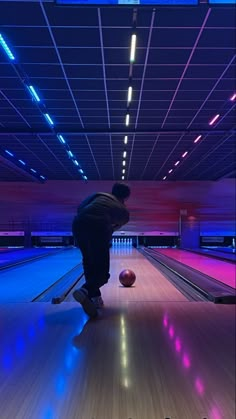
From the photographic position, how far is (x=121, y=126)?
37.1ft

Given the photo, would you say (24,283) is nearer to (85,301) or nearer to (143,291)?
(143,291)

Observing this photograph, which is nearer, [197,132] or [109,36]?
A: [109,36]

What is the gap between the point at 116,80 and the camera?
7840mm

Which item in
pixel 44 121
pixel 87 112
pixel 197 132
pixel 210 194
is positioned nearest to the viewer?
pixel 87 112

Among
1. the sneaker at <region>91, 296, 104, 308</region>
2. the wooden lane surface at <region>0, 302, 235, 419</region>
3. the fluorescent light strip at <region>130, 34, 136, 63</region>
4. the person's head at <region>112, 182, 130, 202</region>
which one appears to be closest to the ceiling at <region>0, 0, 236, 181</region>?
the fluorescent light strip at <region>130, 34, 136, 63</region>

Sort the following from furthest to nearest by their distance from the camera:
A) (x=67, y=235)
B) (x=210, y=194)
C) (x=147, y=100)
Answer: (x=210, y=194), (x=67, y=235), (x=147, y=100)

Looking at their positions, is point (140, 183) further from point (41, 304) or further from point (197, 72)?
point (41, 304)

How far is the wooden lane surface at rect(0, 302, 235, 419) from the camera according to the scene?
5.99 feet

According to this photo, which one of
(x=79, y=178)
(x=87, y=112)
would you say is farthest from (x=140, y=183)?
(x=87, y=112)

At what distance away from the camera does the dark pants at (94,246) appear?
365 centimetres

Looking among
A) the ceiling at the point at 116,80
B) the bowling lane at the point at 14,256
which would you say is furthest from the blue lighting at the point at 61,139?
the bowling lane at the point at 14,256

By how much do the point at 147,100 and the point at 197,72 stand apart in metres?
1.81

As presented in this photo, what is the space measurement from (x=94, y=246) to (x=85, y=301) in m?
0.53

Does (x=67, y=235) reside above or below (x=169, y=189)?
below
